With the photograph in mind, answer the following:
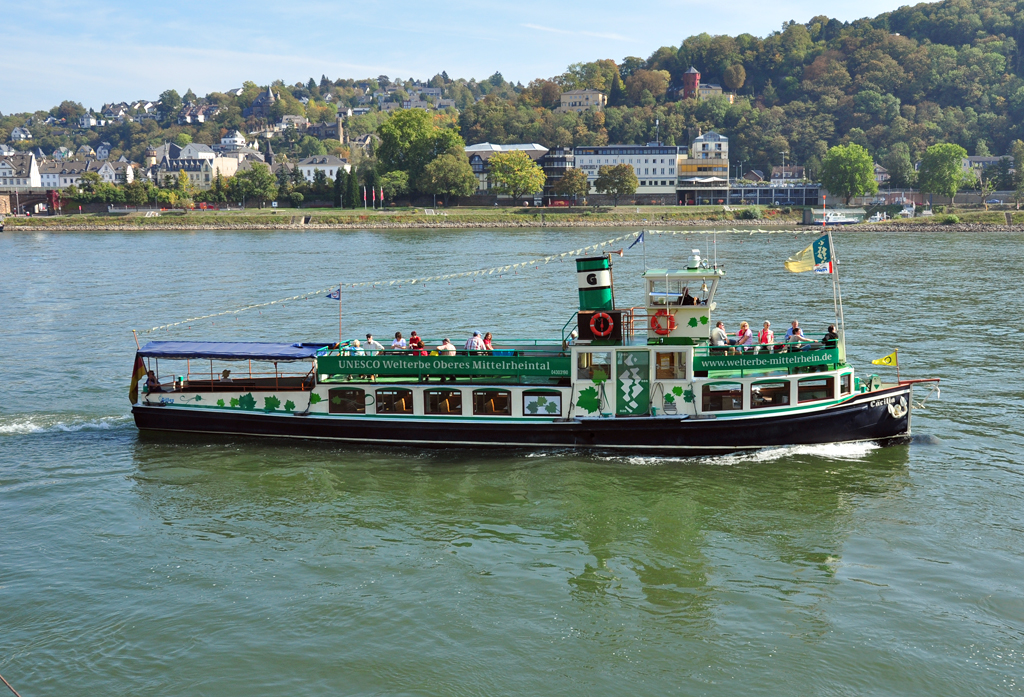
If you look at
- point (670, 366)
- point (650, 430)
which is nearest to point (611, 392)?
point (650, 430)

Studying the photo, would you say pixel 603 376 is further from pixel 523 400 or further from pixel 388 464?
pixel 388 464

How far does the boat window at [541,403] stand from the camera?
2288 centimetres

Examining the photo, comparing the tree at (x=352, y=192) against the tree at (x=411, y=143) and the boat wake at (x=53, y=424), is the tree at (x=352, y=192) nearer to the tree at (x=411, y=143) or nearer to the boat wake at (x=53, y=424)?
the tree at (x=411, y=143)

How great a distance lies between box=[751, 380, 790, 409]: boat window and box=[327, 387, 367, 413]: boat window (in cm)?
1073

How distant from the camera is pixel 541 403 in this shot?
904 inches

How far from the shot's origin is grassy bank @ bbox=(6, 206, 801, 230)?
127000 millimetres

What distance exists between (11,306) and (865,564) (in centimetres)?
→ 5081

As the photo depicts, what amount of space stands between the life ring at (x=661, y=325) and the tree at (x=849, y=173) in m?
121

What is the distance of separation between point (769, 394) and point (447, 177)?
124m

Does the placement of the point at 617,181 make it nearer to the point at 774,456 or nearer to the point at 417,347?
the point at 417,347

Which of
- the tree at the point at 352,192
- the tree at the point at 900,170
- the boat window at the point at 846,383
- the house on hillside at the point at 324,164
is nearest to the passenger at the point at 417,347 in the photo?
the boat window at the point at 846,383

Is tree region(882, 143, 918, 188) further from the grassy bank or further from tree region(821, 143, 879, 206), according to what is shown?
the grassy bank

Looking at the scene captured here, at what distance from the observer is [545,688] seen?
1334cm

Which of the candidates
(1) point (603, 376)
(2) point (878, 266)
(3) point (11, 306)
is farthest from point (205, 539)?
(2) point (878, 266)
